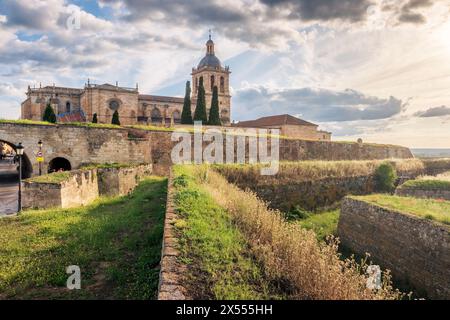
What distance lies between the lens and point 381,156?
34.2 meters

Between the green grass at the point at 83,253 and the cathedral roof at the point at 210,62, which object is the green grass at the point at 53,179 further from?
the cathedral roof at the point at 210,62

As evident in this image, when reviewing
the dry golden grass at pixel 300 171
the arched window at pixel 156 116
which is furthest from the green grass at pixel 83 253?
the arched window at pixel 156 116

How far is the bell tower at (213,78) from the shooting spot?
56.2 m

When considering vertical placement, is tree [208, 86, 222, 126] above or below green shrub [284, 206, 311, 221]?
above

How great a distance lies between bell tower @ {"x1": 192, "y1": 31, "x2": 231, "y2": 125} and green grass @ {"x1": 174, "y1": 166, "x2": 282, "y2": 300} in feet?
165

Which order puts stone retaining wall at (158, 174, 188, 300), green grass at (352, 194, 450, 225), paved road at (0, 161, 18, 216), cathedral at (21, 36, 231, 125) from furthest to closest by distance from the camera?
cathedral at (21, 36, 231, 125) < paved road at (0, 161, 18, 216) < green grass at (352, 194, 450, 225) < stone retaining wall at (158, 174, 188, 300)

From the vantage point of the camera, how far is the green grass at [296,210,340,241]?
1421 centimetres

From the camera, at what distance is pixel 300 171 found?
59.9 feet

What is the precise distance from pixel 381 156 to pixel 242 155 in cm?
1908

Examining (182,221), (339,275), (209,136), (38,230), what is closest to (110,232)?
(38,230)

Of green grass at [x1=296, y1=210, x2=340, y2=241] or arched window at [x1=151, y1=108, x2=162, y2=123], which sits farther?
arched window at [x1=151, y1=108, x2=162, y2=123]

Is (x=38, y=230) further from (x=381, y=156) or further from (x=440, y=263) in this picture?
(x=381, y=156)

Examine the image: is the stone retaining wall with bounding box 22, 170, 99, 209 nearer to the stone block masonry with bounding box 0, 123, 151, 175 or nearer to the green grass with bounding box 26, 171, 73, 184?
the green grass with bounding box 26, 171, 73, 184

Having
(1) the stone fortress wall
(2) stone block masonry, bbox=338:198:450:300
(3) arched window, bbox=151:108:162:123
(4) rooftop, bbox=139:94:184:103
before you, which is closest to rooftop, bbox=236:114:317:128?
(4) rooftop, bbox=139:94:184:103
